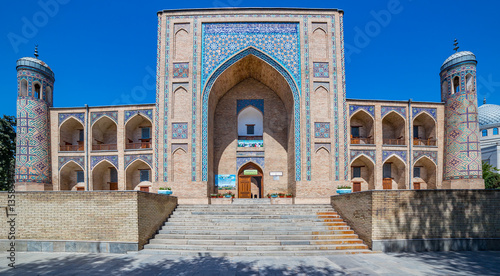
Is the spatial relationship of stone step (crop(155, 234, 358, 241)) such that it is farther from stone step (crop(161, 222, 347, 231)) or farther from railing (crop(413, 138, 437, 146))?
railing (crop(413, 138, 437, 146))

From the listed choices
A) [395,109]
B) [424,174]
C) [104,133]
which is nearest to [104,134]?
[104,133]

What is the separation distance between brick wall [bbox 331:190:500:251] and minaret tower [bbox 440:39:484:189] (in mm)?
8782

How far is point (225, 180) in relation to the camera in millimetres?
17328

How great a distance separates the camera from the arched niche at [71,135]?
1762cm

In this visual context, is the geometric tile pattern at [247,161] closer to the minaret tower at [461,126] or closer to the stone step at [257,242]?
the stone step at [257,242]

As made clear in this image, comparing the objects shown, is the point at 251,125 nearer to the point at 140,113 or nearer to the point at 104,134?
the point at 140,113

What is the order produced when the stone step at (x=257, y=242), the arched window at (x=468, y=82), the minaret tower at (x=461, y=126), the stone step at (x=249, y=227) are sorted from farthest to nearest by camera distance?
the arched window at (x=468, y=82), the minaret tower at (x=461, y=126), the stone step at (x=249, y=227), the stone step at (x=257, y=242)

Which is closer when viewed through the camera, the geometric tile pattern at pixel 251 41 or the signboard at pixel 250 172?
the geometric tile pattern at pixel 251 41

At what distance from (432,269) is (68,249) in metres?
8.75

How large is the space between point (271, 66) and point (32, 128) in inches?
510

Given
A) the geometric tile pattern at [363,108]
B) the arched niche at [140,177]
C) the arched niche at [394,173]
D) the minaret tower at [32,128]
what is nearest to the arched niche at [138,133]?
the arched niche at [140,177]

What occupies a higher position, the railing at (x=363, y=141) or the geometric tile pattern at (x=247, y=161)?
the railing at (x=363, y=141)

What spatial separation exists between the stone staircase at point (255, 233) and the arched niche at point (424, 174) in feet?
30.2

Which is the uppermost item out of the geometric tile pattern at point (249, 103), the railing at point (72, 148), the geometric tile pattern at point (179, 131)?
the geometric tile pattern at point (249, 103)
